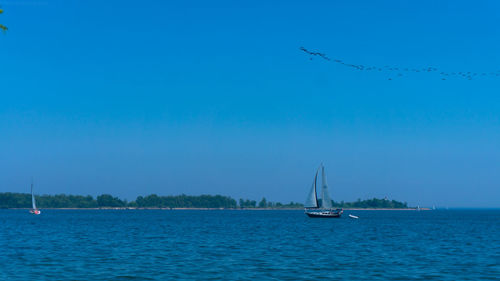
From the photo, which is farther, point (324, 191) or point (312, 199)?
point (312, 199)

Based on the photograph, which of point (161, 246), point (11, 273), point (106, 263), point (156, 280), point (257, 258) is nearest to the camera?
point (156, 280)

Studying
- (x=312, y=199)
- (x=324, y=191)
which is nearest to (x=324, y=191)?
(x=324, y=191)

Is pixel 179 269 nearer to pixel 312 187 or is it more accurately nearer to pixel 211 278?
pixel 211 278

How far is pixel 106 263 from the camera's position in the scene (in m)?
49.0

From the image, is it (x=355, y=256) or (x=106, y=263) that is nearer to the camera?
(x=106, y=263)

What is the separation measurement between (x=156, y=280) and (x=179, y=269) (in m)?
5.59

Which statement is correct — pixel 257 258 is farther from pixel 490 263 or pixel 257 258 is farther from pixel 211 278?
pixel 490 263

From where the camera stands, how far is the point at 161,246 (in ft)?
221

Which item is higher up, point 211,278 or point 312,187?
point 312,187

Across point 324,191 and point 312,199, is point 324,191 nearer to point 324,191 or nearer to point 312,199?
point 324,191

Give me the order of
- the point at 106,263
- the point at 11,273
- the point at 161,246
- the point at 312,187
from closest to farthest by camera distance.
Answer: the point at 11,273 → the point at 106,263 → the point at 161,246 → the point at 312,187

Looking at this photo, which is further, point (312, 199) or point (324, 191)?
point (312, 199)

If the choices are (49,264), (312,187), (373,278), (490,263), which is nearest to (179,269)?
(49,264)

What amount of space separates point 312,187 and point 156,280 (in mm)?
139680
